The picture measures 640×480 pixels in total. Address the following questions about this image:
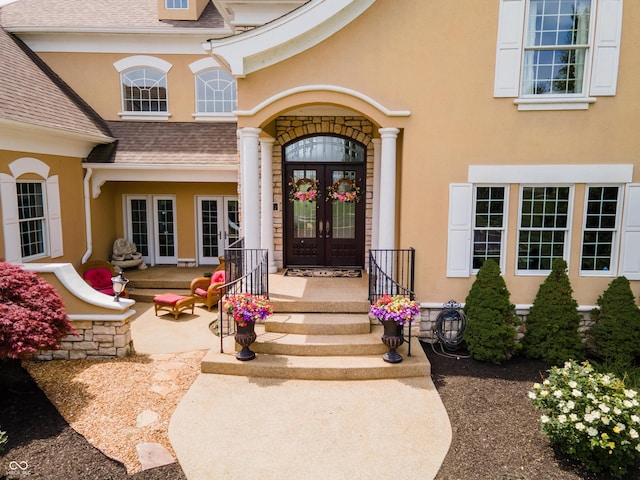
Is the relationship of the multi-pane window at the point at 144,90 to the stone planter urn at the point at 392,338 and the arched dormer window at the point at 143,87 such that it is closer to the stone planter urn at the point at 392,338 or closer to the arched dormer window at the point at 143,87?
the arched dormer window at the point at 143,87

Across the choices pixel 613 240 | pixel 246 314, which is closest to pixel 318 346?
pixel 246 314

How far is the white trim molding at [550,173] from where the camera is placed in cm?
759

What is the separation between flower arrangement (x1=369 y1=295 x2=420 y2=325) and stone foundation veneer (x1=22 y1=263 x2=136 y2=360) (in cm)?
407

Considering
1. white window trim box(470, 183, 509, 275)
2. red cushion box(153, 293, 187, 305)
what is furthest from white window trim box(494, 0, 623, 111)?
red cushion box(153, 293, 187, 305)

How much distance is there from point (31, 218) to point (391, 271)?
804 centimetres

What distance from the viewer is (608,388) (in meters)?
4.90

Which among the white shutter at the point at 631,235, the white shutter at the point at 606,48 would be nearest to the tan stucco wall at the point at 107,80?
the white shutter at the point at 606,48

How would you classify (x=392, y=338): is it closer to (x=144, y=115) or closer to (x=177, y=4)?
(x=144, y=115)

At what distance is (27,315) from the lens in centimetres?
586

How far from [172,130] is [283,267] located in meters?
5.68

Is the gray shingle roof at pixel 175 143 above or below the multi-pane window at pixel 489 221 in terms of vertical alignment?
above

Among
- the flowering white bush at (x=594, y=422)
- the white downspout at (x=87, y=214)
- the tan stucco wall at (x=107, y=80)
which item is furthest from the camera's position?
the tan stucco wall at (x=107, y=80)

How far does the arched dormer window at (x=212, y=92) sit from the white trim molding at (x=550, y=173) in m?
7.95

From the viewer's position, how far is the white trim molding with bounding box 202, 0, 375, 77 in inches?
286
